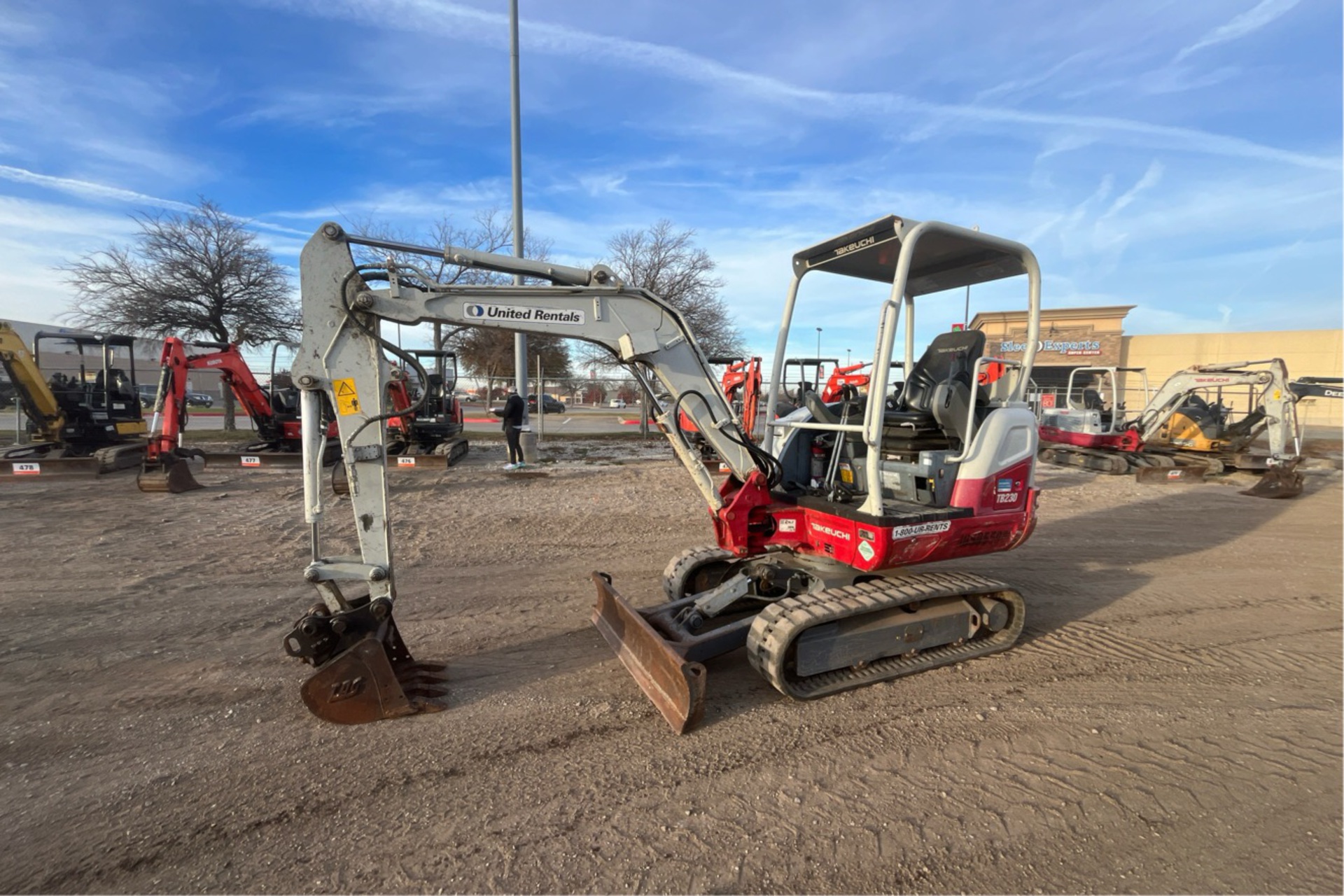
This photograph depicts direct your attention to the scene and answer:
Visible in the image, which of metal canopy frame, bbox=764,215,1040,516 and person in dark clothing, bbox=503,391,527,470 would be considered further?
person in dark clothing, bbox=503,391,527,470

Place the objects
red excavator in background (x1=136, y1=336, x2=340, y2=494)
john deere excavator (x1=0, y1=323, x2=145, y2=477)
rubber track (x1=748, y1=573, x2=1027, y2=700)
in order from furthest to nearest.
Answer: john deere excavator (x1=0, y1=323, x2=145, y2=477) < red excavator in background (x1=136, y1=336, x2=340, y2=494) < rubber track (x1=748, y1=573, x2=1027, y2=700)

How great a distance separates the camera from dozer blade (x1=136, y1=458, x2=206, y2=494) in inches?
395

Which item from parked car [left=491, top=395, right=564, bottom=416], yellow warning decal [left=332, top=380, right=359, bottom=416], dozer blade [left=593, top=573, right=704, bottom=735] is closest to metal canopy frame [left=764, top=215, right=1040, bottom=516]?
dozer blade [left=593, top=573, right=704, bottom=735]

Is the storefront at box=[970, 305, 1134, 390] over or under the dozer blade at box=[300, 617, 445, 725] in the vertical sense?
over

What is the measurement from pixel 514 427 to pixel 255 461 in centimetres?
560

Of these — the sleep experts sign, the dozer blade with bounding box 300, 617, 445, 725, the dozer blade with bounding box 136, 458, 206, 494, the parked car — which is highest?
the parked car

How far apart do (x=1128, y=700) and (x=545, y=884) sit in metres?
3.61

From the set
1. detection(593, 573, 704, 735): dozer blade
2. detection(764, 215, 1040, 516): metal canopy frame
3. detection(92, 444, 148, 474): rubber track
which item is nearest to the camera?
detection(593, 573, 704, 735): dozer blade

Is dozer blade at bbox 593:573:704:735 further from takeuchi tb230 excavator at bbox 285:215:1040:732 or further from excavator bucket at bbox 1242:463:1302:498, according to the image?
excavator bucket at bbox 1242:463:1302:498

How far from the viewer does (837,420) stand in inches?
194

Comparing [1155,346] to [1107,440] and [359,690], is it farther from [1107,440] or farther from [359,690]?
[359,690]

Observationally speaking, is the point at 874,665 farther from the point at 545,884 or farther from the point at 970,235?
the point at 970,235

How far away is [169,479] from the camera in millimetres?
10055

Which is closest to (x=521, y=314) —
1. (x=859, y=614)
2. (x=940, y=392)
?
(x=859, y=614)
